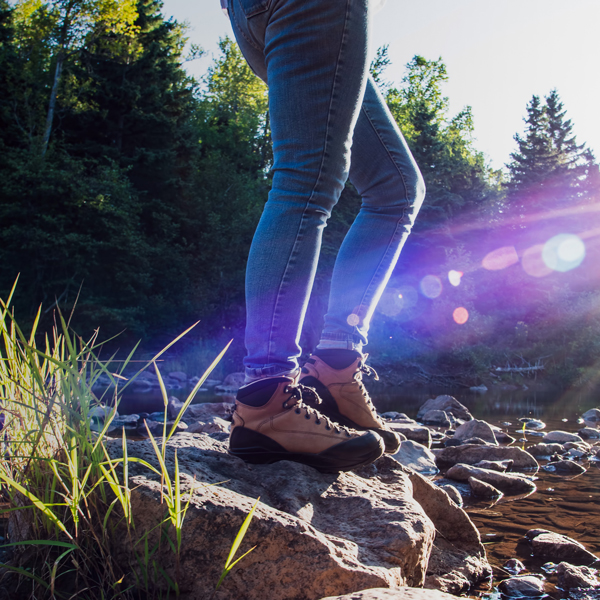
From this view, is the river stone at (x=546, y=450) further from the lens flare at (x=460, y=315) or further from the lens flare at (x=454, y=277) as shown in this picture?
the lens flare at (x=454, y=277)

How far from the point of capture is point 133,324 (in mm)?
16141

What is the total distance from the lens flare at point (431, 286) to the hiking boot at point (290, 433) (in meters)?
19.8

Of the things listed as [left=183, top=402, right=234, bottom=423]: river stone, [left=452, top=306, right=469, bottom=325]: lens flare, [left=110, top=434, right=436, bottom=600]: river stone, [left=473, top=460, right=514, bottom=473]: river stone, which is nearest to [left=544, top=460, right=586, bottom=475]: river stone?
[left=473, top=460, right=514, bottom=473]: river stone

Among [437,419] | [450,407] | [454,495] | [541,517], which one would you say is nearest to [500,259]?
[450,407]

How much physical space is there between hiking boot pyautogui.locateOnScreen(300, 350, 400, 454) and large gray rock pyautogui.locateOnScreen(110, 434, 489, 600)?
24 cm

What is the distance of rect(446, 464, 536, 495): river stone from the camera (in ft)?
7.71

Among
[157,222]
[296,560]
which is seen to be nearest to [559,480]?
[296,560]

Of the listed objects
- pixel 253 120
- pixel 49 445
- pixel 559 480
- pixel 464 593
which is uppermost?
pixel 253 120

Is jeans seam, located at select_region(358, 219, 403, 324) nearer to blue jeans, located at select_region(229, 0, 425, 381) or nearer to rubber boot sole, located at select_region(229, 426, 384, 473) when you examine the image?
blue jeans, located at select_region(229, 0, 425, 381)

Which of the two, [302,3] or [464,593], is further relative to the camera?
[302,3]

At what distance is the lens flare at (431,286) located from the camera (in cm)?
2069

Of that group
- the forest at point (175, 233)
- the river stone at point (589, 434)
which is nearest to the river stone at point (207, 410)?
the river stone at point (589, 434)

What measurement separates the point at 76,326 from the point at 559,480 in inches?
619

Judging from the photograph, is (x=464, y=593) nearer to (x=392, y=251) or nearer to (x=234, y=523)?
(x=234, y=523)
